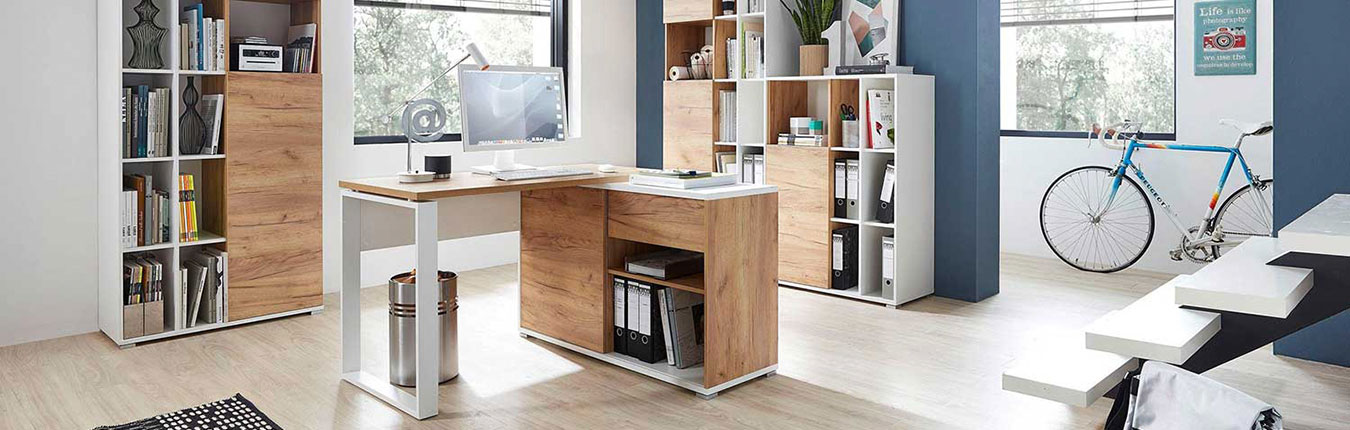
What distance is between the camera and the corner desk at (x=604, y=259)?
10.3 ft

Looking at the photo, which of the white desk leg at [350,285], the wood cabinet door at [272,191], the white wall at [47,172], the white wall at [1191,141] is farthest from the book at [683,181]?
the white wall at [1191,141]

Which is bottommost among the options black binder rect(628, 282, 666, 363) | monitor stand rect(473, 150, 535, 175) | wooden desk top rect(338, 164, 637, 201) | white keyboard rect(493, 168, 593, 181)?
black binder rect(628, 282, 666, 363)

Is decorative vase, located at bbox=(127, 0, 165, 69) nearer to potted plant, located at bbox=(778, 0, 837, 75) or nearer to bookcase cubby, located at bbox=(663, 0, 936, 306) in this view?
bookcase cubby, located at bbox=(663, 0, 936, 306)

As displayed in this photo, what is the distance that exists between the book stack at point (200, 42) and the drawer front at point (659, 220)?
1816 millimetres

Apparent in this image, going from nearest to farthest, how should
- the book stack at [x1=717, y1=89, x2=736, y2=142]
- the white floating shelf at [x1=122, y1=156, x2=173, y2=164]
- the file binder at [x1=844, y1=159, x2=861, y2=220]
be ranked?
the white floating shelf at [x1=122, y1=156, x2=173, y2=164]
the file binder at [x1=844, y1=159, x2=861, y2=220]
the book stack at [x1=717, y1=89, x2=736, y2=142]

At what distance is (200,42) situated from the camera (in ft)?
13.3

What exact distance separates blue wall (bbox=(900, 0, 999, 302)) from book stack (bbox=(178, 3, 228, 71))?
3167 millimetres

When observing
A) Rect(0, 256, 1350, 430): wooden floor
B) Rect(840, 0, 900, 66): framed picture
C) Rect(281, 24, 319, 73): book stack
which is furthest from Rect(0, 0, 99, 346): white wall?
Rect(840, 0, 900, 66): framed picture

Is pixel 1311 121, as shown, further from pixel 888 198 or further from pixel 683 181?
pixel 683 181

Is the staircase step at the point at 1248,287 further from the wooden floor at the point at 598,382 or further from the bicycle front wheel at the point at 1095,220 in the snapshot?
the bicycle front wheel at the point at 1095,220

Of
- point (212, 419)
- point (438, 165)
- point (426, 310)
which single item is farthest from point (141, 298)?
point (426, 310)

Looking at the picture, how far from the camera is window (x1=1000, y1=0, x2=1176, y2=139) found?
569cm

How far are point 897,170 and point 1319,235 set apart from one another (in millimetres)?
2394

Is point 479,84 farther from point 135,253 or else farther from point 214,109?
point 135,253
